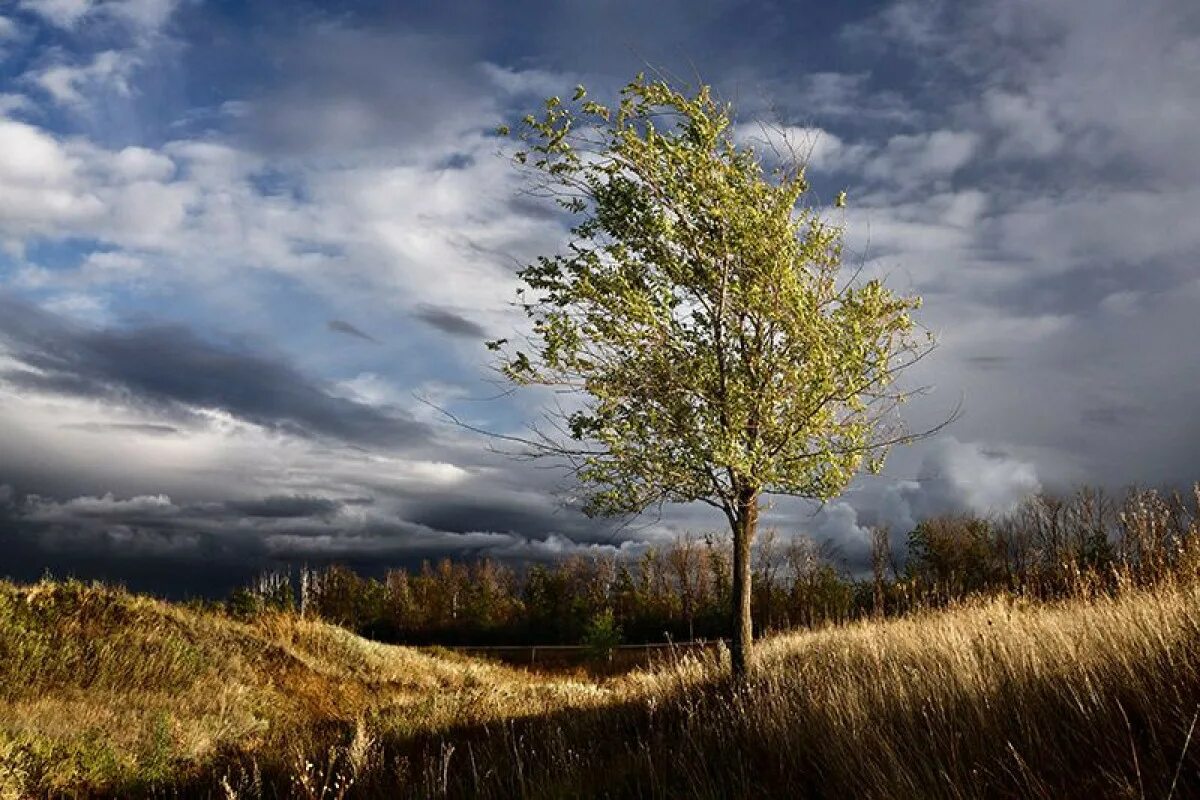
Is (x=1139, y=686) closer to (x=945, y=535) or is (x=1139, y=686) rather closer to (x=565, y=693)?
(x=565, y=693)

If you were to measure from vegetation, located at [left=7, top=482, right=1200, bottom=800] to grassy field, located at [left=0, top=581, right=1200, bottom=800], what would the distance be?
4cm

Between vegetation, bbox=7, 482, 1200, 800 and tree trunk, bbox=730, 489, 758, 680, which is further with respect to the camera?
tree trunk, bbox=730, 489, 758, 680

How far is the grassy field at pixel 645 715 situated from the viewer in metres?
6.06

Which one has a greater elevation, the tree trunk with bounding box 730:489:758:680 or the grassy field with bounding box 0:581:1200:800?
the tree trunk with bounding box 730:489:758:680

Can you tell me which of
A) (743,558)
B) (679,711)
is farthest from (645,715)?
(743,558)

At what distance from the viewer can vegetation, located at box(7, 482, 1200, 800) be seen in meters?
6.11

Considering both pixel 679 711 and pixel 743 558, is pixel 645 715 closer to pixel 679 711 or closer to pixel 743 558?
pixel 679 711

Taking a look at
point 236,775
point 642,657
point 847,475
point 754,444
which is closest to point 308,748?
point 236,775

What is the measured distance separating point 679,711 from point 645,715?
3.98 feet

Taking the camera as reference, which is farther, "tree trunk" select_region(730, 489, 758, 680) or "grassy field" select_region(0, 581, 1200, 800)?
"tree trunk" select_region(730, 489, 758, 680)

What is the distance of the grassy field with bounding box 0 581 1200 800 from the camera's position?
6062 millimetres

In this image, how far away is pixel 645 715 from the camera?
1345 centimetres

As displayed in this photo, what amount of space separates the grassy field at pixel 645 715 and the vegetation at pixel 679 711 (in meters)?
0.04

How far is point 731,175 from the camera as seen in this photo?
14242 mm
